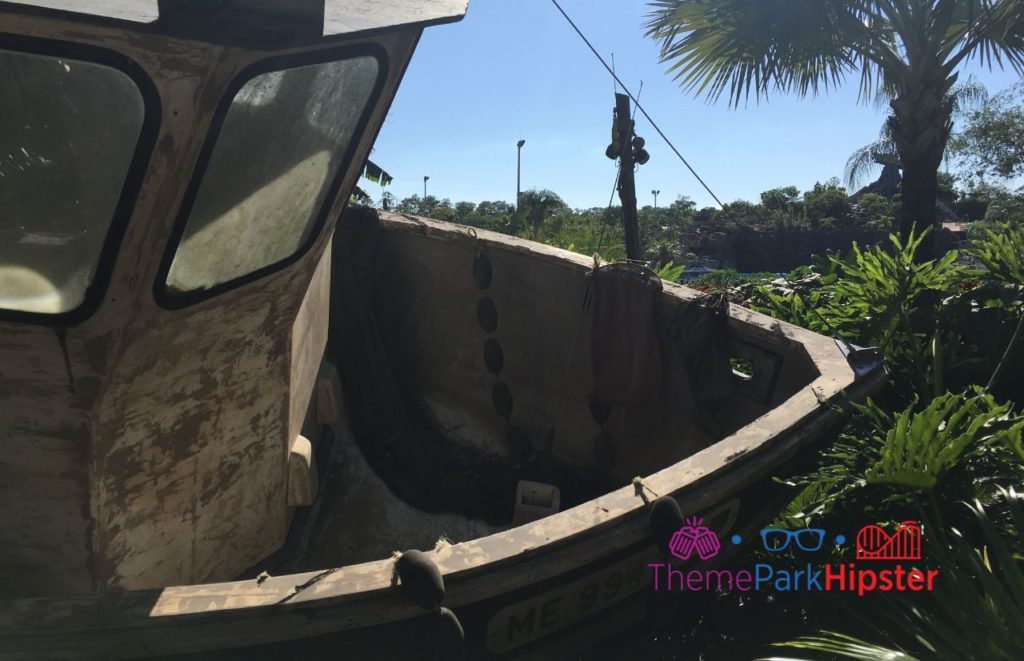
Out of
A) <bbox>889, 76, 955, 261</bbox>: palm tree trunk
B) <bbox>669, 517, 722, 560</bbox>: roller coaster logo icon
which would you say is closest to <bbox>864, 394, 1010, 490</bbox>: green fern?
<bbox>669, 517, 722, 560</bbox>: roller coaster logo icon

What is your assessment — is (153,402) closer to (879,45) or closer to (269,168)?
(269,168)

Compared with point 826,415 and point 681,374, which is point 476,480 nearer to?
point 681,374

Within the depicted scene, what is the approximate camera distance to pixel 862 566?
2953mm

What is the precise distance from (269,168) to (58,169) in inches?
28.6

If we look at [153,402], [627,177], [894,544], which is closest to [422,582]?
[153,402]

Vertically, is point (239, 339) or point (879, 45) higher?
point (879, 45)

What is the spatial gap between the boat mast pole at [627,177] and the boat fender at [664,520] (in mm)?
5270

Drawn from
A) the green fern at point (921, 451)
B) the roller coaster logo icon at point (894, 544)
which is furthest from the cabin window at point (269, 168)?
the roller coaster logo icon at point (894, 544)

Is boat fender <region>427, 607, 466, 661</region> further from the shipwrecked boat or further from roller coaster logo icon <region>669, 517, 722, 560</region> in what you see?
roller coaster logo icon <region>669, 517, 722, 560</region>

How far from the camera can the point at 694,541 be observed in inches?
102

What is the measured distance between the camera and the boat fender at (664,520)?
7.82 ft

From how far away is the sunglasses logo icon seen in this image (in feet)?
10.2

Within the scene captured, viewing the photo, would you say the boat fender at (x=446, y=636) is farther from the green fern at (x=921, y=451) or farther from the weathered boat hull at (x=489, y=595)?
the green fern at (x=921, y=451)

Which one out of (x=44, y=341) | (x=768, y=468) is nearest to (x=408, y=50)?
(x=44, y=341)
